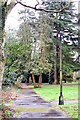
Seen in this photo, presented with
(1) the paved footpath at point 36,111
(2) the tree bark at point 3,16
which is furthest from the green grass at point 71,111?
(2) the tree bark at point 3,16

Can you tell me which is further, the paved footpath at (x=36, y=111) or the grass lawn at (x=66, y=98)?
the grass lawn at (x=66, y=98)

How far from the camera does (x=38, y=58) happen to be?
28438 mm

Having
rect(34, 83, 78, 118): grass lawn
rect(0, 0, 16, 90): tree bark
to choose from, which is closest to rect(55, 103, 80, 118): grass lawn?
rect(34, 83, 78, 118): grass lawn

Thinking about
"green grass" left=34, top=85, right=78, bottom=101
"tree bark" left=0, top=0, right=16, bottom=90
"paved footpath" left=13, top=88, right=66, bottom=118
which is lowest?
"green grass" left=34, top=85, right=78, bottom=101

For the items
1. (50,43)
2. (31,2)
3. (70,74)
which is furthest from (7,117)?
(70,74)

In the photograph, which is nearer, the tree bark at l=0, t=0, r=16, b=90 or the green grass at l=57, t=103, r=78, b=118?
the tree bark at l=0, t=0, r=16, b=90

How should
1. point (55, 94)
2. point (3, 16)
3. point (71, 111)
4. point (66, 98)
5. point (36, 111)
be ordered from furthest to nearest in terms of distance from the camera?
point (55, 94) < point (66, 98) < point (36, 111) < point (71, 111) < point (3, 16)

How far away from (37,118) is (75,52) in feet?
85.9

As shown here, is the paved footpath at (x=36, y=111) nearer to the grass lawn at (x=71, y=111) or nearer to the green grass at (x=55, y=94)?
the grass lawn at (x=71, y=111)

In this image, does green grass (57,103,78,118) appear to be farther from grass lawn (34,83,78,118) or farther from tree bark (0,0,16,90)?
tree bark (0,0,16,90)

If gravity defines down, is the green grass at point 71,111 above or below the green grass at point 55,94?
above

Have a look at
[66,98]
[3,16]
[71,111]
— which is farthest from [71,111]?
[66,98]

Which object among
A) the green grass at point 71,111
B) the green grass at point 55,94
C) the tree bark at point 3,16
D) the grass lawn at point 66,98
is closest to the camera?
the tree bark at point 3,16

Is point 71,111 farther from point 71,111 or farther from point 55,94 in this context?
point 55,94
